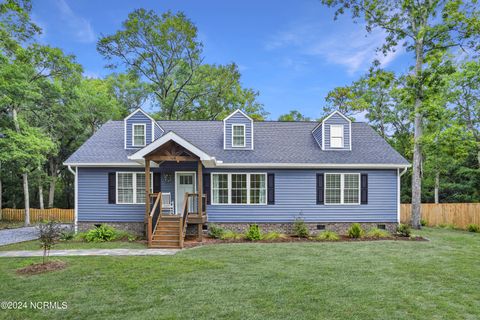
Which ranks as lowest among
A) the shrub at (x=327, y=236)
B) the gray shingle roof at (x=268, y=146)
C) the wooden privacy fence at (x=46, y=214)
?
the wooden privacy fence at (x=46, y=214)

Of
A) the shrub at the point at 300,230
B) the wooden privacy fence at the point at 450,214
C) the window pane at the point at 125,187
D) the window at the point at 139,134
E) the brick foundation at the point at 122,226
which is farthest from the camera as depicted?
the wooden privacy fence at the point at 450,214

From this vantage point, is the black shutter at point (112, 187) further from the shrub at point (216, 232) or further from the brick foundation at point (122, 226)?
the shrub at point (216, 232)

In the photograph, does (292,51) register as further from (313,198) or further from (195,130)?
(313,198)

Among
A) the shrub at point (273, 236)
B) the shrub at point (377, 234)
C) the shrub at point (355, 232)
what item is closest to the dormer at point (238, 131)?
the shrub at point (273, 236)

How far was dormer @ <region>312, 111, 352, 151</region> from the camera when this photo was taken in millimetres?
14398

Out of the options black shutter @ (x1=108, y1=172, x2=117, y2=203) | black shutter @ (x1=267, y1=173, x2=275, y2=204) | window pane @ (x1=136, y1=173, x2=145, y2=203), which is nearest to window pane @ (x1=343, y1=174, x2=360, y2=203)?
black shutter @ (x1=267, y1=173, x2=275, y2=204)

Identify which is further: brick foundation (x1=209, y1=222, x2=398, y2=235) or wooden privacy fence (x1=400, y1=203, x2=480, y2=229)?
wooden privacy fence (x1=400, y1=203, x2=480, y2=229)

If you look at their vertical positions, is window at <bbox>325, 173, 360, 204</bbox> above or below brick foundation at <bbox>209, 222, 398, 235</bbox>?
above

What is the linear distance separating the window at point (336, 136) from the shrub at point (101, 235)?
10642 millimetres

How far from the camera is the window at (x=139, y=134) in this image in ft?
46.8

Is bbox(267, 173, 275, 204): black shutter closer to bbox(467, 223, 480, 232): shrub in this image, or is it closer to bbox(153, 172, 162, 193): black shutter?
bbox(153, 172, 162, 193): black shutter

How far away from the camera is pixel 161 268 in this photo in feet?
24.2

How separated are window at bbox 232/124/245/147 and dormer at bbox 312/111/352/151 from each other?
3894mm

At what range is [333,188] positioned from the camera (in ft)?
44.4
